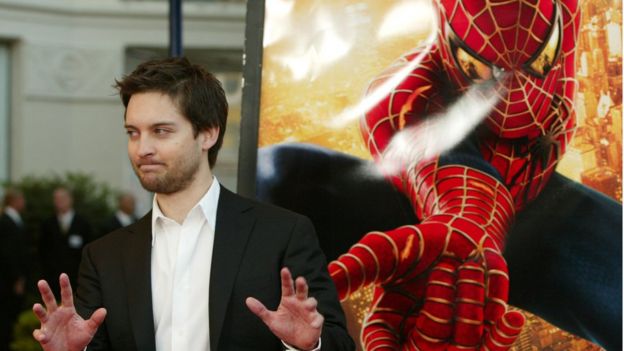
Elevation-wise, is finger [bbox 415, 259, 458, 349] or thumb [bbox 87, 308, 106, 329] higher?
thumb [bbox 87, 308, 106, 329]

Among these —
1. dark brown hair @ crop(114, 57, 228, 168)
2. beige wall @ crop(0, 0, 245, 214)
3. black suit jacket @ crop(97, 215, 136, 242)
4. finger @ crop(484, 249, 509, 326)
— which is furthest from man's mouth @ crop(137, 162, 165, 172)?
beige wall @ crop(0, 0, 245, 214)

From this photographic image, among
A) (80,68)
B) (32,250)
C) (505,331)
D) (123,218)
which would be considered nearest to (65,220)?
(123,218)

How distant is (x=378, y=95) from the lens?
2705 millimetres

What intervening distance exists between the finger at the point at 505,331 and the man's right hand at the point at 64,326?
930 millimetres

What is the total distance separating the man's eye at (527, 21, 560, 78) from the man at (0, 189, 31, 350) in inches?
323

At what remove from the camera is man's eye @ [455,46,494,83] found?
2.61 metres

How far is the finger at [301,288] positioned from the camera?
79.3 inches

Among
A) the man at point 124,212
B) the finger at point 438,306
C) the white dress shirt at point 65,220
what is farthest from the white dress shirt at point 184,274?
the man at point 124,212

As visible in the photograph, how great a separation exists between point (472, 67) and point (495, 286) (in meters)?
0.51

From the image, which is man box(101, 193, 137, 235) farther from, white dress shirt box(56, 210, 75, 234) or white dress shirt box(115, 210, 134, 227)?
white dress shirt box(56, 210, 75, 234)

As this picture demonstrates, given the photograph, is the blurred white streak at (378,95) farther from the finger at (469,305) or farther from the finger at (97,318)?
the finger at (97,318)

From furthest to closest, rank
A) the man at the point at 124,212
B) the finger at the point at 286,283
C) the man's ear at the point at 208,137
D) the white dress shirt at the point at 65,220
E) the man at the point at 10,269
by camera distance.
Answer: the man at the point at 124,212 → the white dress shirt at the point at 65,220 → the man at the point at 10,269 → the man's ear at the point at 208,137 → the finger at the point at 286,283

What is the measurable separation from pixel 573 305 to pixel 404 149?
0.53 m

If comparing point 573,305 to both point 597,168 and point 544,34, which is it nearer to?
point 597,168
